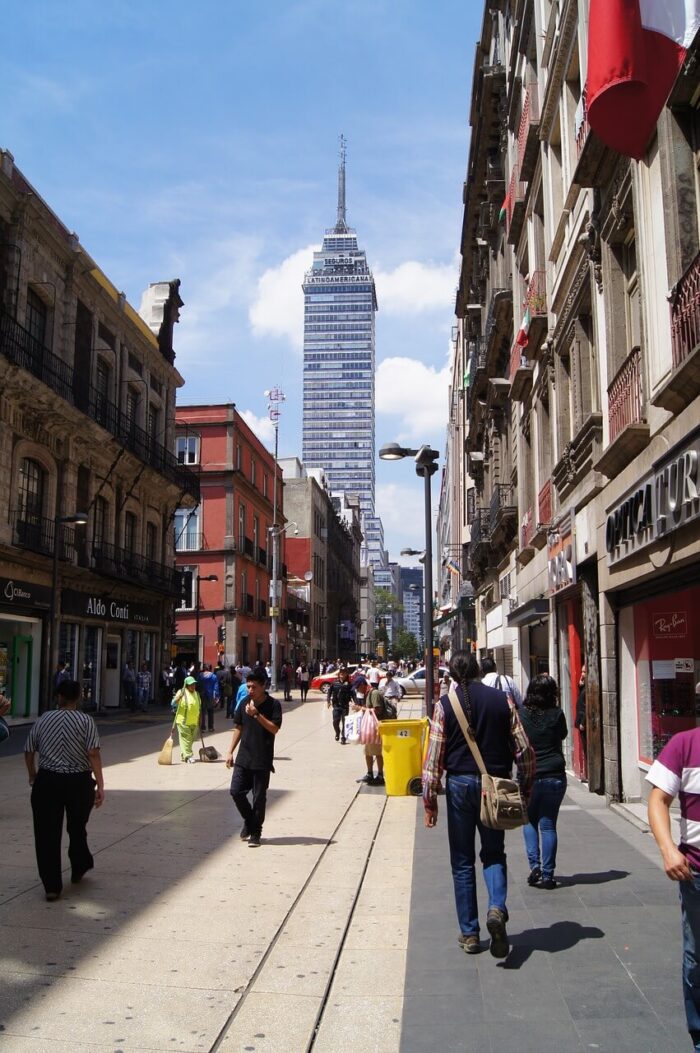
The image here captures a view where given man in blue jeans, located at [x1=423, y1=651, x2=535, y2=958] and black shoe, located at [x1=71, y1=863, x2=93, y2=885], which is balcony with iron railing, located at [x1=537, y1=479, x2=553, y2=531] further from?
black shoe, located at [x1=71, y1=863, x2=93, y2=885]

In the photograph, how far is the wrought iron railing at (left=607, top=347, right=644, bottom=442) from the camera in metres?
9.59

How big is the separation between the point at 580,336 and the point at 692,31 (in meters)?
5.85

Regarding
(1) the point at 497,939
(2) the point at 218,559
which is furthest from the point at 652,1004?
(2) the point at 218,559

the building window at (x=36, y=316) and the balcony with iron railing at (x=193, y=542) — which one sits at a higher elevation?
the building window at (x=36, y=316)

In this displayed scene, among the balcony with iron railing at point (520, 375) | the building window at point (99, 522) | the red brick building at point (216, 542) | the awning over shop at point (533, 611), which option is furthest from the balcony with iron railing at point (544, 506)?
the red brick building at point (216, 542)

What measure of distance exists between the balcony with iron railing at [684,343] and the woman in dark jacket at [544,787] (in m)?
2.75

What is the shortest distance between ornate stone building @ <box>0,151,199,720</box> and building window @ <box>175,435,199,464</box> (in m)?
10.9

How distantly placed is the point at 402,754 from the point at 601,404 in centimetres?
530

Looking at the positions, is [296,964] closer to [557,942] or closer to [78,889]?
[557,942]

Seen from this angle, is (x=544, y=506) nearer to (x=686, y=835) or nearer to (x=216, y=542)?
(x=686, y=835)

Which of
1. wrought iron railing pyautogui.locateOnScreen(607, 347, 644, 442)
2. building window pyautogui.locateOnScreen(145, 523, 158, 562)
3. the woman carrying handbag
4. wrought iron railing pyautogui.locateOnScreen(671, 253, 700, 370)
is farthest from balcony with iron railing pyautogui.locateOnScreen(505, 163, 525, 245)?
building window pyautogui.locateOnScreen(145, 523, 158, 562)

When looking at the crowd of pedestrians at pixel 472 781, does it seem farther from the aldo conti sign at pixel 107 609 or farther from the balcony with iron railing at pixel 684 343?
the aldo conti sign at pixel 107 609

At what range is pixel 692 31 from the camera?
7.70 m

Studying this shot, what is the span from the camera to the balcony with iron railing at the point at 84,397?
23.2 metres
